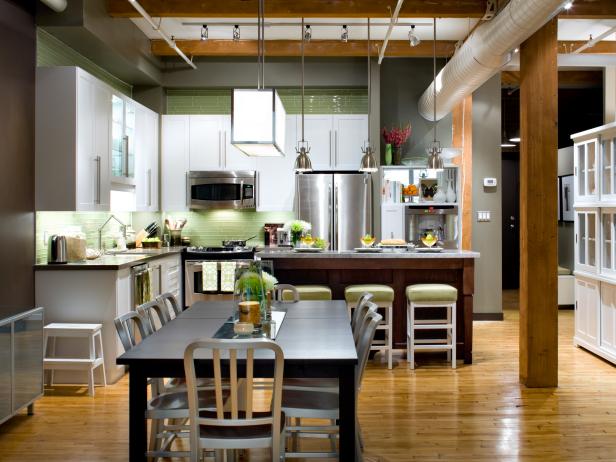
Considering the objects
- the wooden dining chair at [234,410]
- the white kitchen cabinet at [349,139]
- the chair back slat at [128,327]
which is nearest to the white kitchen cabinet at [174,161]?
the white kitchen cabinet at [349,139]

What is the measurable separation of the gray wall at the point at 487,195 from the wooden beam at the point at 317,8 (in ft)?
8.48

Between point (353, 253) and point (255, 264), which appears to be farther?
point (353, 253)

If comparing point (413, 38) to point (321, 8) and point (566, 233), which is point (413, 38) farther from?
point (566, 233)

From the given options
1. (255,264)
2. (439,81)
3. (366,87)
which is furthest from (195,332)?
(366,87)

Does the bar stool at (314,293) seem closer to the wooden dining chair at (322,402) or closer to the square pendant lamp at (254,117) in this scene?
the square pendant lamp at (254,117)

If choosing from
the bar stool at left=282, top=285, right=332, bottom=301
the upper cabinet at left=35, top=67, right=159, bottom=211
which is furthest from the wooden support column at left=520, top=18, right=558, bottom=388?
the upper cabinet at left=35, top=67, right=159, bottom=211

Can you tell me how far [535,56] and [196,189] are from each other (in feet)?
14.7

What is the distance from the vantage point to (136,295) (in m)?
5.53

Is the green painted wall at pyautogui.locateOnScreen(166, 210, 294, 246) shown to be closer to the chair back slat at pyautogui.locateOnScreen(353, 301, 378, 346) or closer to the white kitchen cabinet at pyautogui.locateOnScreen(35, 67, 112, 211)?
the white kitchen cabinet at pyautogui.locateOnScreen(35, 67, 112, 211)

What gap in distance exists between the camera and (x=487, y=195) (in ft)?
26.6

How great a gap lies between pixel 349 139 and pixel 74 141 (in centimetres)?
374

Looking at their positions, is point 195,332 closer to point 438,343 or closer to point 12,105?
point 12,105

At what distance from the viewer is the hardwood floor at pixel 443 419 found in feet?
11.9

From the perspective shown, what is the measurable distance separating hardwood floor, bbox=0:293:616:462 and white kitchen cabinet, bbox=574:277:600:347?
473mm
